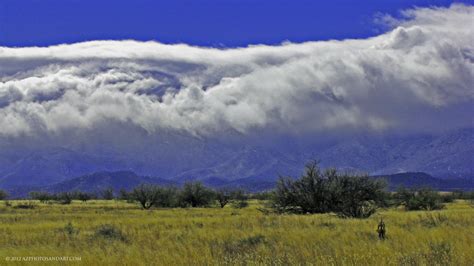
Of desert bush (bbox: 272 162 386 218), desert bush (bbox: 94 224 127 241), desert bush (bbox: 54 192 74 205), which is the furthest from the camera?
desert bush (bbox: 54 192 74 205)

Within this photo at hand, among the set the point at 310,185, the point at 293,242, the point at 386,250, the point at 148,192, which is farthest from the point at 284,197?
the point at 148,192

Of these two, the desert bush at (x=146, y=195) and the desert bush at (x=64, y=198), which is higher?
the desert bush at (x=64, y=198)

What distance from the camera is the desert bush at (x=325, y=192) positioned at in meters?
42.0

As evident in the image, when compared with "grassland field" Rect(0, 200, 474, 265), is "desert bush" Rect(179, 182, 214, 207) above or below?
above

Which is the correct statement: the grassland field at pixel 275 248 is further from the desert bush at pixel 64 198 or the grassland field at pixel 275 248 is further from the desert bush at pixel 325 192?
the desert bush at pixel 64 198

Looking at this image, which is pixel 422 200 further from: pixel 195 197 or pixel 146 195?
pixel 146 195

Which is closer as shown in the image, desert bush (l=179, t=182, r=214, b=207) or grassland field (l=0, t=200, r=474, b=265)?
grassland field (l=0, t=200, r=474, b=265)

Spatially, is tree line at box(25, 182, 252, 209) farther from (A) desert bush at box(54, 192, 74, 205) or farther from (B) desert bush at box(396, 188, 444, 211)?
(A) desert bush at box(54, 192, 74, 205)

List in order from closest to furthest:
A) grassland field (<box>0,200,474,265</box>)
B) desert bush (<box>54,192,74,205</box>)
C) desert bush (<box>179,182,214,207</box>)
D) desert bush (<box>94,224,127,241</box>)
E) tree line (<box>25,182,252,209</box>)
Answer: grassland field (<box>0,200,474,265</box>) → desert bush (<box>94,224,127,241</box>) → tree line (<box>25,182,252,209</box>) → desert bush (<box>179,182,214,207</box>) → desert bush (<box>54,192,74,205</box>)

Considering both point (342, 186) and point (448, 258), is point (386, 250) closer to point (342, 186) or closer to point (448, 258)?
point (448, 258)

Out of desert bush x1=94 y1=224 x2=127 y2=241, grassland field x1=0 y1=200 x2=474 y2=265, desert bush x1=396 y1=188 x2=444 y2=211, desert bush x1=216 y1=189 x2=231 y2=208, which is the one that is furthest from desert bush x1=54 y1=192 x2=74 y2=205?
grassland field x1=0 y1=200 x2=474 y2=265

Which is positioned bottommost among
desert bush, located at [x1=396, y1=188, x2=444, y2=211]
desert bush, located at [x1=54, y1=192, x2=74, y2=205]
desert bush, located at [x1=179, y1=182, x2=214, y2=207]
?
desert bush, located at [x1=396, y1=188, x2=444, y2=211]

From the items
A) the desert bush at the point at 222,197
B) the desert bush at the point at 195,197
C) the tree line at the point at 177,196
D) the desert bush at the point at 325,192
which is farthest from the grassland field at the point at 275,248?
the desert bush at the point at 222,197

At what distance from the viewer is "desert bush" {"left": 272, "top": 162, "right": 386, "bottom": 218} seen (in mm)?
42031
